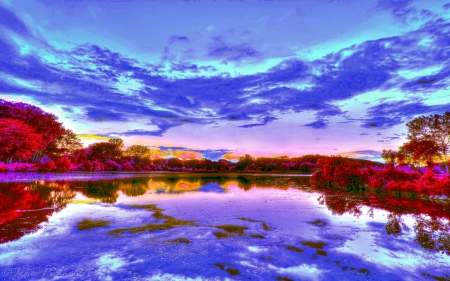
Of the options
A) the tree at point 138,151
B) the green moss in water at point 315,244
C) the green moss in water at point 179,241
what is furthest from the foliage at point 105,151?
the green moss in water at point 315,244

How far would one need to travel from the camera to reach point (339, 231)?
287 inches

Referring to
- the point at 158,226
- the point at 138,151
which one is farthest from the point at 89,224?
the point at 138,151

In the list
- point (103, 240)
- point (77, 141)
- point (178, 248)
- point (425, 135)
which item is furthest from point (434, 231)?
point (77, 141)

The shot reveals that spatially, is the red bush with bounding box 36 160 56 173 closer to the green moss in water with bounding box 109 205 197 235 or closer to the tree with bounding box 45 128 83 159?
the tree with bounding box 45 128 83 159

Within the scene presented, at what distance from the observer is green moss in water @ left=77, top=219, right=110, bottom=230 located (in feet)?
23.3

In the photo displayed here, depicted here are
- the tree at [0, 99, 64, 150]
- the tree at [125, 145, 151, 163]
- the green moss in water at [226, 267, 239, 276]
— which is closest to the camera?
the green moss in water at [226, 267, 239, 276]

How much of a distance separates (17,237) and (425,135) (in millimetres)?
30013

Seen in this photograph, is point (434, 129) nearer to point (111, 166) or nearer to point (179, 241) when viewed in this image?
point (179, 241)

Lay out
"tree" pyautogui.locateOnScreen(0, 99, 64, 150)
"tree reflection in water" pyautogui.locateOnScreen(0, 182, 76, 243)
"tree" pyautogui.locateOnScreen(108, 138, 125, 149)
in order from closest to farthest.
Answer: "tree reflection in water" pyautogui.locateOnScreen(0, 182, 76, 243) < "tree" pyautogui.locateOnScreen(0, 99, 64, 150) < "tree" pyautogui.locateOnScreen(108, 138, 125, 149)

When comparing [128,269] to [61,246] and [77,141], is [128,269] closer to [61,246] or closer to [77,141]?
[61,246]

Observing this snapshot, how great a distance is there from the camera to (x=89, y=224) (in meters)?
7.46

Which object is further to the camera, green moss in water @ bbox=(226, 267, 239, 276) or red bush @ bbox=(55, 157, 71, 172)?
red bush @ bbox=(55, 157, 71, 172)

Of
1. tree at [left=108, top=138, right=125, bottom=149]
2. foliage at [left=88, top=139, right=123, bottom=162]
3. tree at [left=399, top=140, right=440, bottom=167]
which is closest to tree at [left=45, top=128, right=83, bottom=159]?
foliage at [left=88, top=139, right=123, bottom=162]

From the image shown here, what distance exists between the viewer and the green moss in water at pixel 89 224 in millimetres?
7107
